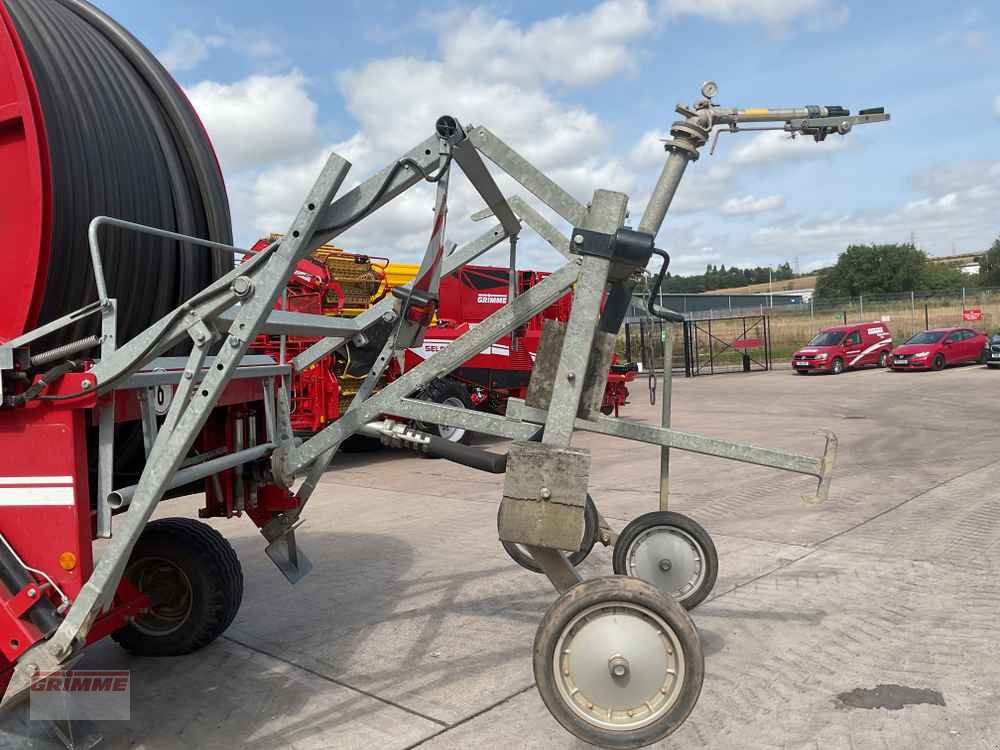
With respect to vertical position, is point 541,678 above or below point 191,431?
below

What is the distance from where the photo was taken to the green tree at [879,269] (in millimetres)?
78938

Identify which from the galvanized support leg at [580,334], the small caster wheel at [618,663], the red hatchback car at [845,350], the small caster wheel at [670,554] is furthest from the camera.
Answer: the red hatchback car at [845,350]

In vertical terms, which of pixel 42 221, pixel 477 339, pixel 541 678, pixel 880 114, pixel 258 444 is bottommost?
pixel 541 678

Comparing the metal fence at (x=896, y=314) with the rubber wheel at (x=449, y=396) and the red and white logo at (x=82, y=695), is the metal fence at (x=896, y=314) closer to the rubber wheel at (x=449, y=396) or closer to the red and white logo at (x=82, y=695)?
the rubber wheel at (x=449, y=396)

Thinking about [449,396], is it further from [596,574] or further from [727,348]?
Answer: [727,348]

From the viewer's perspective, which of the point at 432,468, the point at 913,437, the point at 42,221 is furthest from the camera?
the point at 913,437

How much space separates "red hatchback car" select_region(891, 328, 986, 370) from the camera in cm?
2669

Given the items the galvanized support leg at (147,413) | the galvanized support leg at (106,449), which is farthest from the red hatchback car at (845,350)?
the galvanized support leg at (106,449)

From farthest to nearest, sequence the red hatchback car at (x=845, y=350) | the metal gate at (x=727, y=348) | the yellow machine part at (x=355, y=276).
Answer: the metal gate at (x=727, y=348)
the red hatchback car at (x=845, y=350)
the yellow machine part at (x=355, y=276)

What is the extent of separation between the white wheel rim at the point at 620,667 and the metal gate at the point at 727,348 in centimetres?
2466

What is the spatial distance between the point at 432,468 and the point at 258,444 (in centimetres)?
736

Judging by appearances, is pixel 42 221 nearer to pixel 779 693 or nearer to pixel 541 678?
pixel 541 678

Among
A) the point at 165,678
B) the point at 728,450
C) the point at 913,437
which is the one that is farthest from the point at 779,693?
the point at 913,437

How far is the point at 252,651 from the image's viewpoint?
4812mm
